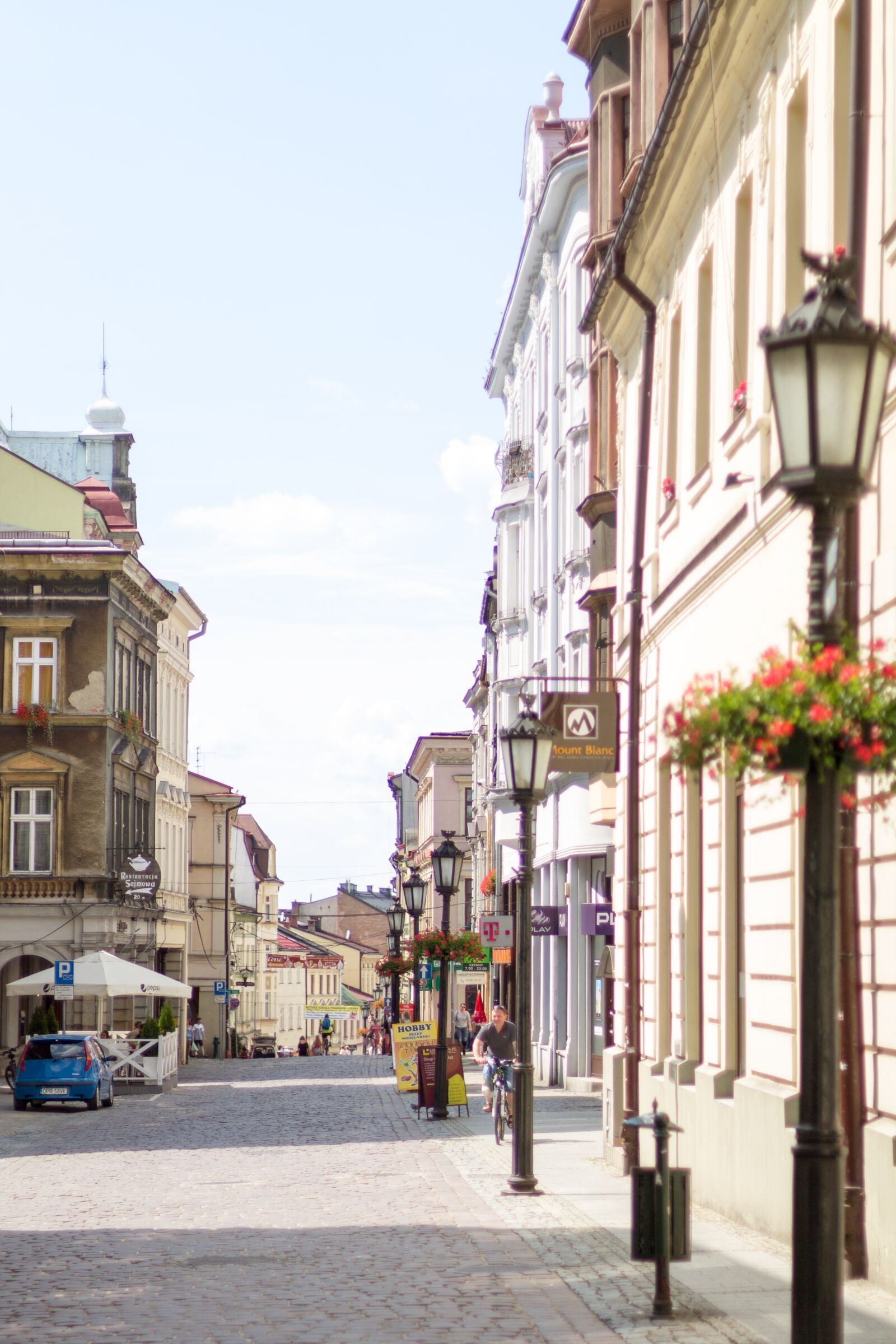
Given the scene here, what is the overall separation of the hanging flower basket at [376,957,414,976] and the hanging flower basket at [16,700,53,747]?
1111 cm

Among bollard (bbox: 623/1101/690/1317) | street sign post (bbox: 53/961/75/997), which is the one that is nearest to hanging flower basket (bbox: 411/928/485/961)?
street sign post (bbox: 53/961/75/997)

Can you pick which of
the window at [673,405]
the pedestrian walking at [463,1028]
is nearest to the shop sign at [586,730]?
the window at [673,405]

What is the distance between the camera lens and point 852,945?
11008 mm

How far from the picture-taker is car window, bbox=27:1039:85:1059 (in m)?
34.1

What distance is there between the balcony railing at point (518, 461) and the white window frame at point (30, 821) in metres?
14.6

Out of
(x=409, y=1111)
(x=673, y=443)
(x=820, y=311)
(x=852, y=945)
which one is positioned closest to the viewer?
(x=820, y=311)

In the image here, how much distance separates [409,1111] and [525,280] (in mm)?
→ 18954

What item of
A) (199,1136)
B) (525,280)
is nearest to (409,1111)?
(199,1136)

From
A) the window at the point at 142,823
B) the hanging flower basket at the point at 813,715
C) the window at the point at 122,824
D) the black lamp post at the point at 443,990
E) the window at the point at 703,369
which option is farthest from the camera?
the window at the point at 142,823

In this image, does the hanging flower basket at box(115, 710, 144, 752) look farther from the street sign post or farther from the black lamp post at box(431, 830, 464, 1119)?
the black lamp post at box(431, 830, 464, 1119)

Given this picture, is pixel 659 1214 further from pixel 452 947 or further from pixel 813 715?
pixel 452 947

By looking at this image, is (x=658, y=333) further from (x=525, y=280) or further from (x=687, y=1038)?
(x=525, y=280)

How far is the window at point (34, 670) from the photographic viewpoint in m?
50.5

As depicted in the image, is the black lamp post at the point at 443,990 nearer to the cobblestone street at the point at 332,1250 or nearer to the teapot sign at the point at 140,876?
the cobblestone street at the point at 332,1250
